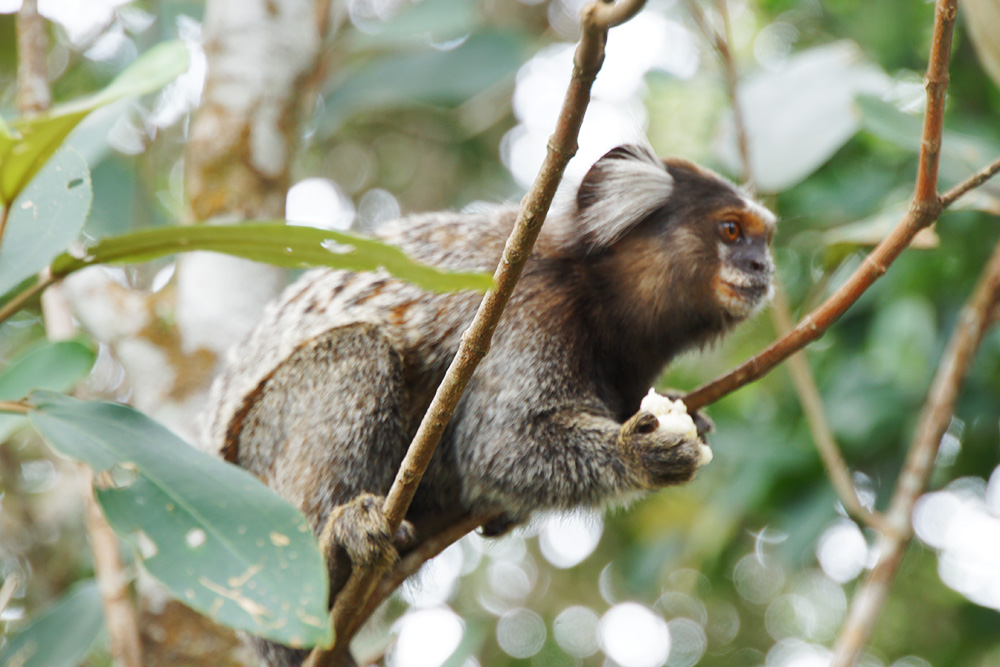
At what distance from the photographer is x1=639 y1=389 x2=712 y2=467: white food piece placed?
2504 mm

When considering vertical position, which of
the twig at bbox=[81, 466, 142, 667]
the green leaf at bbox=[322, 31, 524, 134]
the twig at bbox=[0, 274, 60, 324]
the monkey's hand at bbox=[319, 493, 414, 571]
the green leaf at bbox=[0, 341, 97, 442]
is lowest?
the twig at bbox=[81, 466, 142, 667]

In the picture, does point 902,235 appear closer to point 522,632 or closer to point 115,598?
point 115,598

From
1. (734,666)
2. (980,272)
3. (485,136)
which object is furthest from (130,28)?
(734,666)

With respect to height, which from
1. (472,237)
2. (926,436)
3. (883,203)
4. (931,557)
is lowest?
(931,557)

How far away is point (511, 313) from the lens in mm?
2973

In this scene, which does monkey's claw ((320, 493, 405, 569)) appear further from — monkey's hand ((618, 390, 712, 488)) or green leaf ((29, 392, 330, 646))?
monkey's hand ((618, 390, 712, 488))

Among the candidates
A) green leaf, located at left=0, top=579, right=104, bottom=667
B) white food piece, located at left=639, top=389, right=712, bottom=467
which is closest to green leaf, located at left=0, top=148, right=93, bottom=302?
green leaf, located at left=0, top=579, right=104, bottom=667

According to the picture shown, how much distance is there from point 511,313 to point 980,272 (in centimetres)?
243

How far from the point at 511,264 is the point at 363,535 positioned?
1.19 m

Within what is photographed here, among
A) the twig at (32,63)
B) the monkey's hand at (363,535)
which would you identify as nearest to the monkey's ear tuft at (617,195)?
the monkey's hand at (363,535)

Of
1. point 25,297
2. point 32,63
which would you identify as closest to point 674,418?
point 25,297

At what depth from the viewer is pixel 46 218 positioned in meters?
2.08

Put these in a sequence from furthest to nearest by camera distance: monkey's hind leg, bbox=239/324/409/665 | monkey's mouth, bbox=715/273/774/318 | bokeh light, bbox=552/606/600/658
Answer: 1. bokeh light, bbox=552/606/600/658
2. monkey's mouth, bbox=715/273/774/318
3. monkey's hind leg, bbox=239/324/409/665

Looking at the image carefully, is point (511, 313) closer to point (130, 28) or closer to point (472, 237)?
point (472, 237)
